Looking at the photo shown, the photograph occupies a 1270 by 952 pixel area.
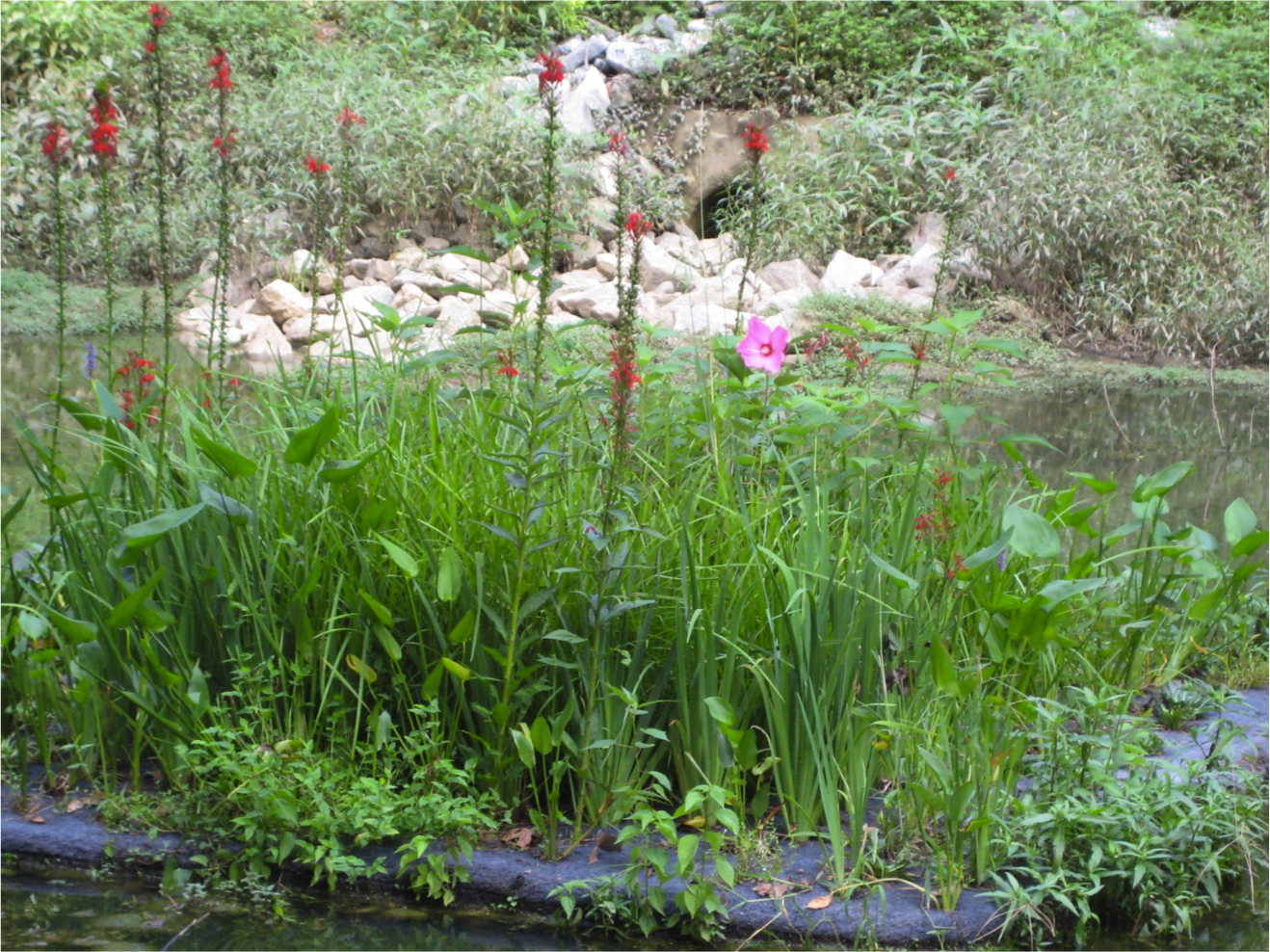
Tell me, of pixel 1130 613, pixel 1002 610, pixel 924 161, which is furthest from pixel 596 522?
pixel 924 161

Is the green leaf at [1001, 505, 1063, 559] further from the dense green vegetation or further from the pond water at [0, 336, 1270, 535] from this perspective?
the pond water at [0, 336, 1270, 535]

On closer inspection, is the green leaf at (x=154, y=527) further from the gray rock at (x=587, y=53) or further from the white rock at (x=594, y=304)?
the gray rock at (x=587, y=53)

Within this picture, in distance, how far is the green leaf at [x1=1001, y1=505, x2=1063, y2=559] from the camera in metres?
2.14

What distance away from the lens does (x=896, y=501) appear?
2600 millimetres

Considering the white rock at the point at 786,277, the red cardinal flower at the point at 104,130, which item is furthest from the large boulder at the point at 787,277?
the red cardinal flower at the point at 104,130

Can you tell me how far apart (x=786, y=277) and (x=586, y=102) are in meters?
3.84

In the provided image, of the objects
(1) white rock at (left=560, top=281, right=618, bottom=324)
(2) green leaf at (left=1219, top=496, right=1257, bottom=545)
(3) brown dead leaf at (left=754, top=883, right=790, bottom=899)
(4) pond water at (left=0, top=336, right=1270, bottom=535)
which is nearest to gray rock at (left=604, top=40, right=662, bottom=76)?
(1) white rock at (left=560, top=281, right=618, bottom=324)

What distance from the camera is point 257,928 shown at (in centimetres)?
192

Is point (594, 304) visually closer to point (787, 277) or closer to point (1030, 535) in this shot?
point (787, 277)

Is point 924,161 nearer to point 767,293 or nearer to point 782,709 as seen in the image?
point 767,293

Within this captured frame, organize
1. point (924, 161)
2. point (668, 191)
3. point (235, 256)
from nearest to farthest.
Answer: point (235, 256)
point (924, 161)
point (668, 191)

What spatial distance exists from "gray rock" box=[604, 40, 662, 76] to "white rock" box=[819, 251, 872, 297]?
3972mm

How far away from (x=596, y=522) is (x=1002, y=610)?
859mm

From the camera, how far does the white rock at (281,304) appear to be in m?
7.63
